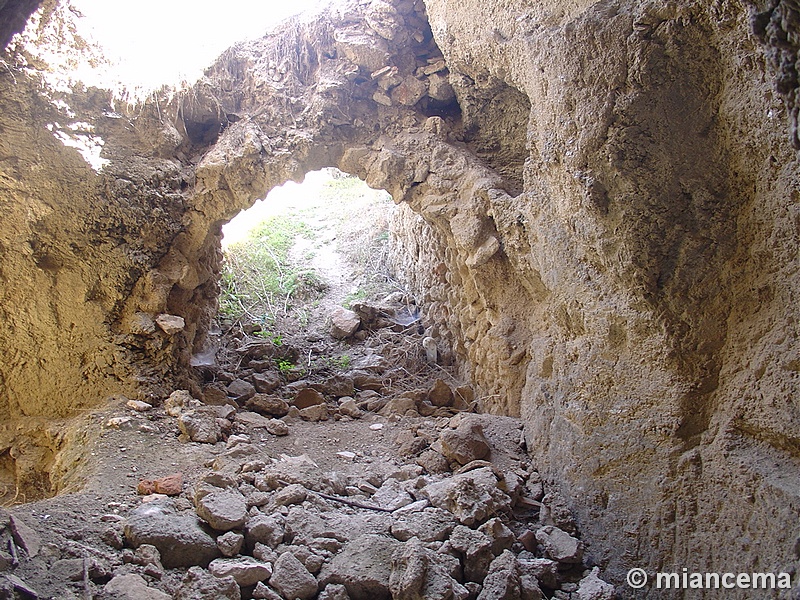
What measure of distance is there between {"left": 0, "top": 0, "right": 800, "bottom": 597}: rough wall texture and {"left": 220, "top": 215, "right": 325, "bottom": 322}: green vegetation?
0.86 metres

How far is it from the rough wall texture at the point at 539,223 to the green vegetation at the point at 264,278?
2.81 ft

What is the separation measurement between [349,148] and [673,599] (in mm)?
3180

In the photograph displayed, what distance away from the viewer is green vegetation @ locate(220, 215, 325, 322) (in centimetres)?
532

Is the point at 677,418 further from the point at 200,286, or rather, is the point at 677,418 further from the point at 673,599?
the point at 200,286

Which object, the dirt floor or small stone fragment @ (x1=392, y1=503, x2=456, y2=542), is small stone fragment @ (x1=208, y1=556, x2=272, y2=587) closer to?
the dirt floor

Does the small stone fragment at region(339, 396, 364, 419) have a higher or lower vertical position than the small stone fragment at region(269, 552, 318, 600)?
higher

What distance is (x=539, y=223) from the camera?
9.29ft

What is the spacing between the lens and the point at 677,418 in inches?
82.5

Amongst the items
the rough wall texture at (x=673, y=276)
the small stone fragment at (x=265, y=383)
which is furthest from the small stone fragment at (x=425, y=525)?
the small stone fragment at (x=265, y=383)

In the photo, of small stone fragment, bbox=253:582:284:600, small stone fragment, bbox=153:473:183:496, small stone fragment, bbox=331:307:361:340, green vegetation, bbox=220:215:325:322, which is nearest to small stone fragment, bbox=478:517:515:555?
small stone fragment, bbox=253:582:284:600

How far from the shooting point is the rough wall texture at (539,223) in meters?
1.89

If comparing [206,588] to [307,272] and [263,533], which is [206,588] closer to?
[263,533]

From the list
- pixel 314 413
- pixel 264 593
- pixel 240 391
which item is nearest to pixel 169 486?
pixel 264 593

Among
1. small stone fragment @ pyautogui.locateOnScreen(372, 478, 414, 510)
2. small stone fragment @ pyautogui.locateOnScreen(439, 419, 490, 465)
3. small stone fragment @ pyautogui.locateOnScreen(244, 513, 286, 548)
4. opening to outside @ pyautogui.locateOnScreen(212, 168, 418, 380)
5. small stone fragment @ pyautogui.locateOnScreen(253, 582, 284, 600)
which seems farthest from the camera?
opening to outside @ pyautogui.locateOnScreen(212, 168, 418, 380)
